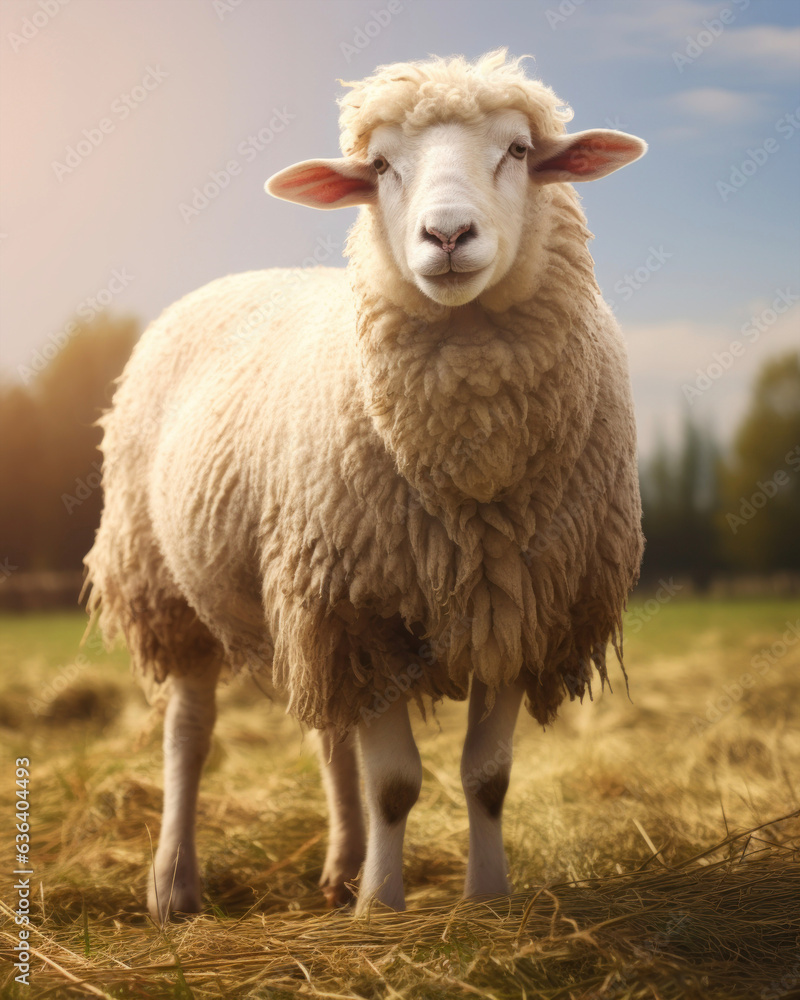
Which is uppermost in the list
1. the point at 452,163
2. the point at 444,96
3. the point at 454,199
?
the point at 444,96

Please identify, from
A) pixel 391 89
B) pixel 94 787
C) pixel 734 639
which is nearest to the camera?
pixel 391 89

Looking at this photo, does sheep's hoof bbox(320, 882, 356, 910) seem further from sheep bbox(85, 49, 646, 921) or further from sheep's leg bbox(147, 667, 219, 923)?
sheep bbox(85, 49, 646, 921)

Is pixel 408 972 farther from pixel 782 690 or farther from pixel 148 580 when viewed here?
pixel 782 690

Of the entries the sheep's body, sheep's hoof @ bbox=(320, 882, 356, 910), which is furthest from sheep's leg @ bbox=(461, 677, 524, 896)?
sheep's hoof @ bbox=(320, 882, 356, 910)

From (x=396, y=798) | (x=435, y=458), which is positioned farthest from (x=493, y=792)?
(x=435, y=458)

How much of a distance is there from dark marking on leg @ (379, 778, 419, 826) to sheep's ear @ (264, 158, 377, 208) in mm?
1415

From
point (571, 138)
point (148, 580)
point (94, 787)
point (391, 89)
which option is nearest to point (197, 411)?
point (148, 580)

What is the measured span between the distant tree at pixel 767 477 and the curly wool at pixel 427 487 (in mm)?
7133

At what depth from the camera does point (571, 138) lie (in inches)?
76.5

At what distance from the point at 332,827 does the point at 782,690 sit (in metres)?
2.82

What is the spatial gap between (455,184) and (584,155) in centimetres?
46

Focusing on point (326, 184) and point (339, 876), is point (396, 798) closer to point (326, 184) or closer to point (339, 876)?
point (339, 876)

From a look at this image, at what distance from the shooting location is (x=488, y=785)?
7.16 ft

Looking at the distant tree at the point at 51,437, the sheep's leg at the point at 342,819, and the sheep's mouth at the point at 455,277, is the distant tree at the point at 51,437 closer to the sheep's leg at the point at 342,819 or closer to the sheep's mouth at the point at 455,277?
the sheep's leg at the point at 342,819
